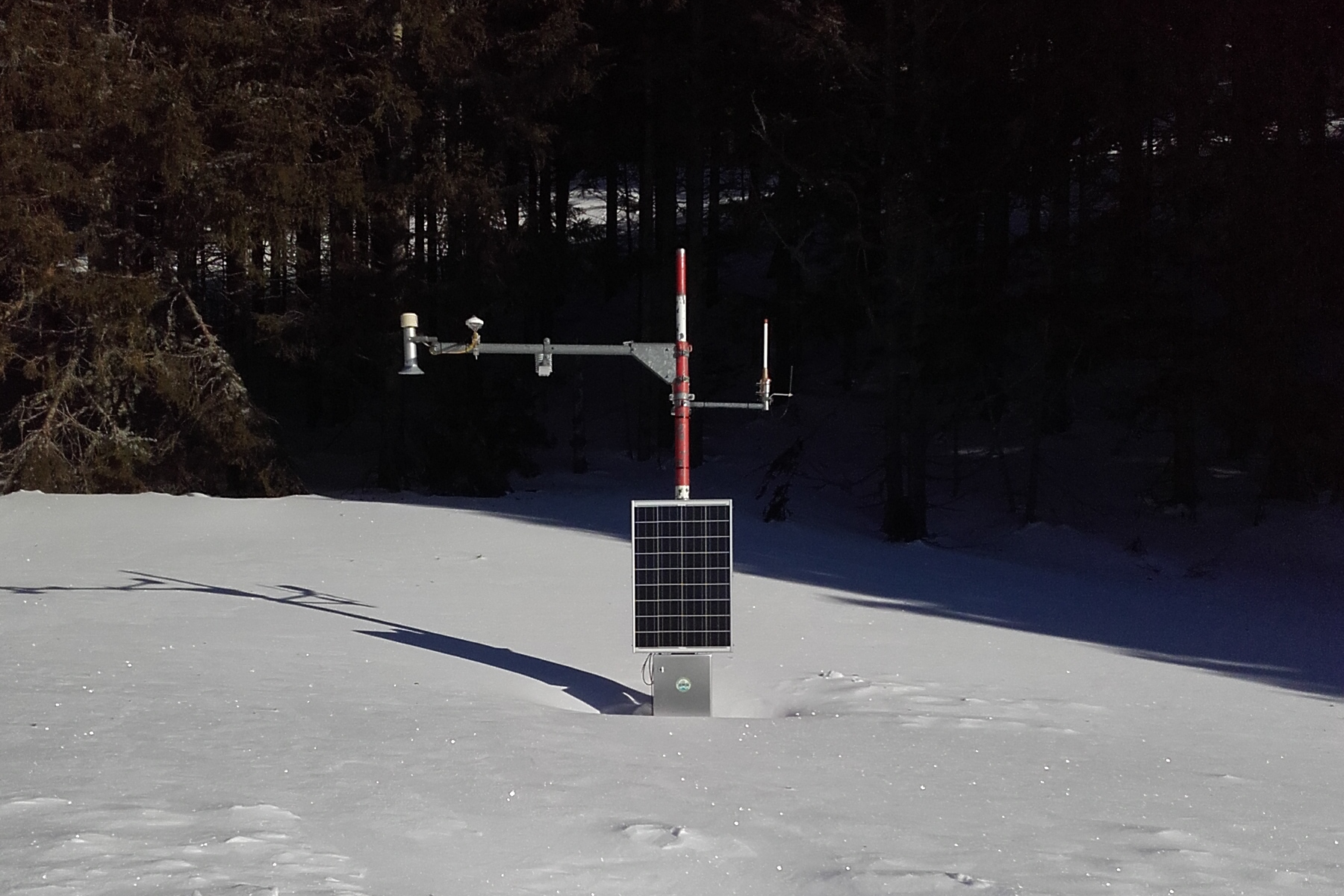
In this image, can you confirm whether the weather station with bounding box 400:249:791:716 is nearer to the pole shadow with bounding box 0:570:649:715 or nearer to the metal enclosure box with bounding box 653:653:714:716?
the metal enclosure box with bounding box 653:653:714:716

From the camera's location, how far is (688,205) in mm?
23281

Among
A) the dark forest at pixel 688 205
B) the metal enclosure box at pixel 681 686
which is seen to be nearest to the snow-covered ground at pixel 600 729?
the metal enclosure box at pixel 681 686

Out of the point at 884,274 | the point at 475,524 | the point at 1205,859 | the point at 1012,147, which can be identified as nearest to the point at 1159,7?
the point at 1012,147

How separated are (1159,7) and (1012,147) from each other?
8.63 feet

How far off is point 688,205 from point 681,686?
16.2 meters

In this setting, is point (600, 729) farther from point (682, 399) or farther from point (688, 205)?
point (688, 205)

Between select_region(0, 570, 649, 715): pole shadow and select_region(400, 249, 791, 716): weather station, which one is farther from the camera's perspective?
select_region(0, 570, 649, 715): pole shadow

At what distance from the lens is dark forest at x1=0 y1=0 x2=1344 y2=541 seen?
57.4 ft

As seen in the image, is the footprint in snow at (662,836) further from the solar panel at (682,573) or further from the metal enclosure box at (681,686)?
the solar panel at (682,573)

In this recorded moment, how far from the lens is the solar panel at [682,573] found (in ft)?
26.8

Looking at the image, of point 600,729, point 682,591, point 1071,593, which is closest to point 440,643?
point 682,591

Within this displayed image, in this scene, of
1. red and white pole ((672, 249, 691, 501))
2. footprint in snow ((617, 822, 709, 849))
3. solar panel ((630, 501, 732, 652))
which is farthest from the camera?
red and white pole ((672, 249, 691, 501))

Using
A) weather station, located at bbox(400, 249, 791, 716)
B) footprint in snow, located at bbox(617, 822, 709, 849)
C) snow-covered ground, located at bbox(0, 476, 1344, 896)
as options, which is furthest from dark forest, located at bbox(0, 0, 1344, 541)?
footprint in snow, located at bbox(617, 822, 709, 849)

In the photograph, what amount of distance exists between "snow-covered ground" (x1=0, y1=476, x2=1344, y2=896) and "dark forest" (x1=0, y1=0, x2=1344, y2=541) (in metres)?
5.37
